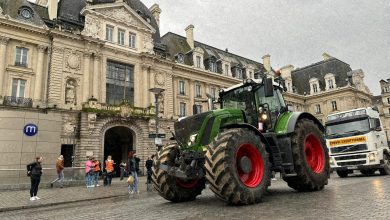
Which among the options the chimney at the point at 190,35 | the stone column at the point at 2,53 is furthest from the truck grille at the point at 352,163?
the chimney at the point at 190,35

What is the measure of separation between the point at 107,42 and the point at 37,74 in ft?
26.0

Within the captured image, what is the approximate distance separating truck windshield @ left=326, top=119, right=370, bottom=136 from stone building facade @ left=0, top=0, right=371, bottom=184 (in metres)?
9.78

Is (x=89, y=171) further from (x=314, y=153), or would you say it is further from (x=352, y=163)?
(x=352, y=163)

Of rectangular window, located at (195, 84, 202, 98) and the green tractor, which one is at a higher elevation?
rectangular window, located at (195, 84, 202, 98)

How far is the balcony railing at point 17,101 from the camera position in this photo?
2471 cm

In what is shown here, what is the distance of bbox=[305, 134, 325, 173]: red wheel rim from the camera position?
8.90m

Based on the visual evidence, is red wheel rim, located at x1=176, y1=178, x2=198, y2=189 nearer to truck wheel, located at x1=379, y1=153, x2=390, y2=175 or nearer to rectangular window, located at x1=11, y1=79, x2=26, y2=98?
truck wheel, located at x1=379, y1=153, x2=390, y2=175

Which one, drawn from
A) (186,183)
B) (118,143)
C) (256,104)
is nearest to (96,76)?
(118,143)

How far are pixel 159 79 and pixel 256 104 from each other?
90.5ft

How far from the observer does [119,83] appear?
31.8 m

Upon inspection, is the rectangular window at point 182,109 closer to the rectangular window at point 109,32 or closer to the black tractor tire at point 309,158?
the rectangular window at point 109,32

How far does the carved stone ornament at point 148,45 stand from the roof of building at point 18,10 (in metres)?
11.0

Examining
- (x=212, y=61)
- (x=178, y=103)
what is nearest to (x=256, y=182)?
(x=178, y=103)

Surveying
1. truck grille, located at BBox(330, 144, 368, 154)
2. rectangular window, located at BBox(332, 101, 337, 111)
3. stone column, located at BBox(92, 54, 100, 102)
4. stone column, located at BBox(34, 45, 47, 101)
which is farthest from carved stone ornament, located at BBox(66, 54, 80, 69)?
rectangular window, located at BBox(332, 101, 337, 111)
